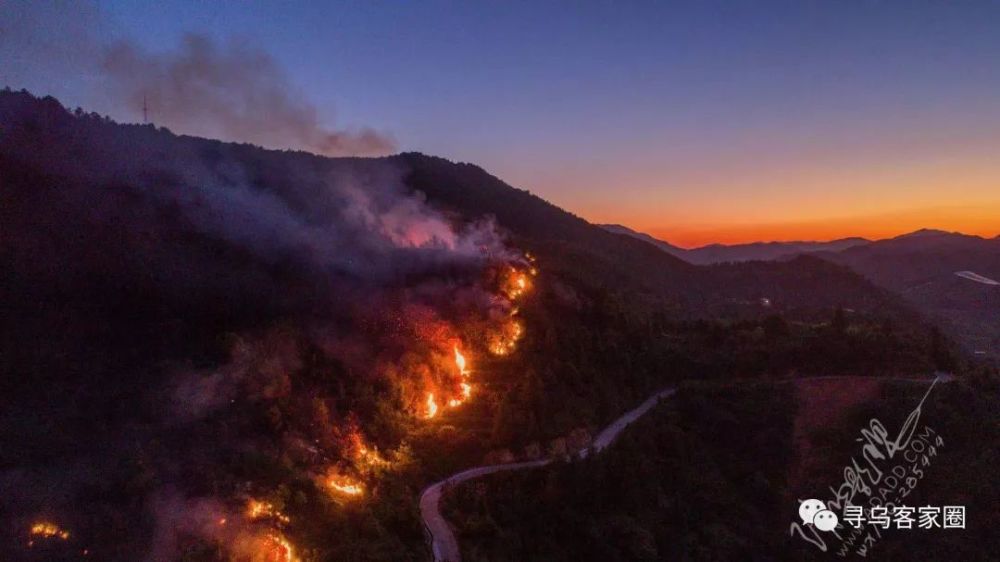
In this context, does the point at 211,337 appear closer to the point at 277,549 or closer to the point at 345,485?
the point at 345,485

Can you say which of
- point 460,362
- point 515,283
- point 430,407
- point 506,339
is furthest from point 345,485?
point 515,283

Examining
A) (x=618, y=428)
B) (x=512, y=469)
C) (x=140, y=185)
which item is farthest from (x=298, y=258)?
(x=618, y=428)

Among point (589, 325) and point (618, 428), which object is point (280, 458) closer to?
point (618, 428)

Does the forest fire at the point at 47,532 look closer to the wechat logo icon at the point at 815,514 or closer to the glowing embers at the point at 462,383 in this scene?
the glowing embers at the point at 462,383

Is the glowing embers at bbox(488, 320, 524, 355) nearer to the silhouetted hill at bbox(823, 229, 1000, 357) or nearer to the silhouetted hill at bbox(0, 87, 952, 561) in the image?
the silhouetted hill at bbox(0, 87, 952, 561)

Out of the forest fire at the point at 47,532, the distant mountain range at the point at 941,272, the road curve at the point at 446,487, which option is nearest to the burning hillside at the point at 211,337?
the forest fire at the point at 47,532

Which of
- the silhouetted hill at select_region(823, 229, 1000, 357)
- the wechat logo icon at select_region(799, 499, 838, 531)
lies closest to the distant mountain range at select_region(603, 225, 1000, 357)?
the silhouetted hill at select_region(823, 229, 1000, 357)
